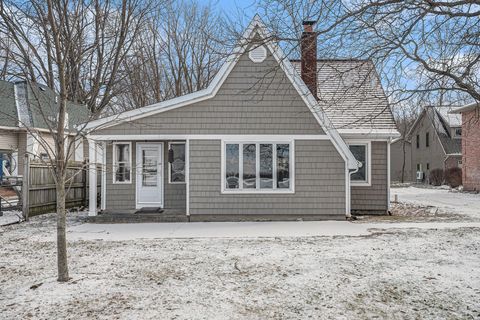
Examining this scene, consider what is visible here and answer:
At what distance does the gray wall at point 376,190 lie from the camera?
12805 mm

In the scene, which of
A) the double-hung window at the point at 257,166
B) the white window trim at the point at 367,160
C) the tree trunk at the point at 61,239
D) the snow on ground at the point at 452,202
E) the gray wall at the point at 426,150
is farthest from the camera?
the gray wall at the point at 426,150

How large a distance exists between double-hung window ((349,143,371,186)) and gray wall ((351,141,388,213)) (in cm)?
17

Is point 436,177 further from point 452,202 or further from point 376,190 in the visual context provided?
point 376,190

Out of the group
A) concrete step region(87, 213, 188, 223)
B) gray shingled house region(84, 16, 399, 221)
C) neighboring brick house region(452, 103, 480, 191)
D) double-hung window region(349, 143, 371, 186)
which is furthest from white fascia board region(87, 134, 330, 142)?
neighboring brick house region(452, 103, 480, 191)

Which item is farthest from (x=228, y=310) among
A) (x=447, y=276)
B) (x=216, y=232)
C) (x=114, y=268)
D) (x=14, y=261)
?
(x=216, y=232)

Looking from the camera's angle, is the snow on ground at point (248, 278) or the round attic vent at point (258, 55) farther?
the round attic vent at point (258, 55)

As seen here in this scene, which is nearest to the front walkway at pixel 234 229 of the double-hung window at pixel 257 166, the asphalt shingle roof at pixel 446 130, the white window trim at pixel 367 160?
the double-hung window at pixel 257 166

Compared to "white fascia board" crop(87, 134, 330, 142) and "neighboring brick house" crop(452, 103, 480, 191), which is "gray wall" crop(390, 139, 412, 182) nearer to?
"neighboring brick house" crop(452, 103, 480, 191)

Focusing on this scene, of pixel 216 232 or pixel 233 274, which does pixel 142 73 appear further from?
pixel 233 274

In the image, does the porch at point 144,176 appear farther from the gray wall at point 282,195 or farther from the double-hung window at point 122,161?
the gray wall at point 282,195

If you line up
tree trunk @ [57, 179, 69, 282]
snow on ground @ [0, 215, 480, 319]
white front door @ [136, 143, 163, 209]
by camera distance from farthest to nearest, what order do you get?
1. white front door @ [136, 143, 163, 209]
2. tree trunk @ [57, 179, 69, 282]
3. snow on ground @ [0, 215, 480, 319]

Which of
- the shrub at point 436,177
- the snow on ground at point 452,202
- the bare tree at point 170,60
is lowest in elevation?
the snow on ground at point 452,202

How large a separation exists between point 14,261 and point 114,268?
2.00m

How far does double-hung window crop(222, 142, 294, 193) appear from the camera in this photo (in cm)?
1139
